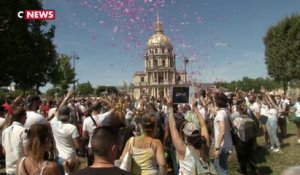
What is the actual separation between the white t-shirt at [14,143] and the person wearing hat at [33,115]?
2.84ft

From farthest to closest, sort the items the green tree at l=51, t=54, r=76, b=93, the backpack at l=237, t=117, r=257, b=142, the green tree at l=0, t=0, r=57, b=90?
the green tree at l=51, t=54, r=76, b=93
the green tree at l=0, t=0, r=57, b=90
the backpack at l=237, t=117, r=257, b=142

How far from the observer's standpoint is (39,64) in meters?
33.1

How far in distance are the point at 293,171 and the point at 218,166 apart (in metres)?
5.75

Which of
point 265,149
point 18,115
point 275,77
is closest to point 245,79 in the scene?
point 275,77

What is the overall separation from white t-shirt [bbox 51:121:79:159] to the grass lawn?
210 inches

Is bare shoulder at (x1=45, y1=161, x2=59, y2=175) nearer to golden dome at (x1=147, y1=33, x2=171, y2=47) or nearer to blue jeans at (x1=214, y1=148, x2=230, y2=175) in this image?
blue jeans at (x1=214, y1=148, x2=230, y2=175)

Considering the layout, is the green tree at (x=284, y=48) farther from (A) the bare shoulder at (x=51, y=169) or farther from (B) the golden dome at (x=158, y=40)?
(B) the golden dome at (x=158, y=40)

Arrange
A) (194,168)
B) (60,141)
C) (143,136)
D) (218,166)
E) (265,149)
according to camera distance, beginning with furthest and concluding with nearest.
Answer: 1. (265,149)
2. (218,166)
3. (60,141)
4. (143,136)
5. (194,168)

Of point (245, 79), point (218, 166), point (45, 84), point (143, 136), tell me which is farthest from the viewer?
point (245, 79)

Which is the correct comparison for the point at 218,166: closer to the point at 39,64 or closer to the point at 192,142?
the point at 192,142

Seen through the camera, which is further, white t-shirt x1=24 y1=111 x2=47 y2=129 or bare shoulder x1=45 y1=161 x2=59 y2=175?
white t-shirt x1=24 y1=111 x2=47 y2=129

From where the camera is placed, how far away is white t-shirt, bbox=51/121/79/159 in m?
6.77

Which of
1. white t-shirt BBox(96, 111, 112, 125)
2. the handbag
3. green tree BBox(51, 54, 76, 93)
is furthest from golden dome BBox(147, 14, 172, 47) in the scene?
the handbag

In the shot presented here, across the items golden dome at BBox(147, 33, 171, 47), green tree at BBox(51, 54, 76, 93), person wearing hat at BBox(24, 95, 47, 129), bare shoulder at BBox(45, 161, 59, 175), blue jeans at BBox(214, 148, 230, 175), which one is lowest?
blue jeans at BBox(214, 148, 230, 175)
